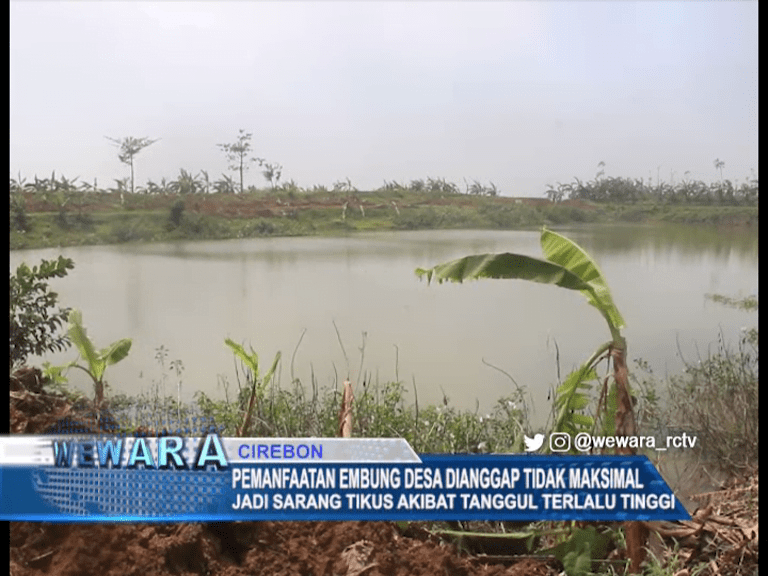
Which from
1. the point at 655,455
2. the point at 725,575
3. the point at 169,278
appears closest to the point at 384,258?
the point at 169,278

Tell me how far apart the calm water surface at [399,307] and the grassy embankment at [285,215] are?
5 cm

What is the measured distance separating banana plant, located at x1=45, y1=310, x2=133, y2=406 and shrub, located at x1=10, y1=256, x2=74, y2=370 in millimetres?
96

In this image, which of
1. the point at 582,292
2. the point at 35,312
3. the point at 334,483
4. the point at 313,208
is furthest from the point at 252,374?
the point at 582,292

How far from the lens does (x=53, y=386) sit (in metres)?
3.42

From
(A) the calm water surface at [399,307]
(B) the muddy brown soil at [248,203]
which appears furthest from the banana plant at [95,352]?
(B) the muddy brown soil at [248,203]

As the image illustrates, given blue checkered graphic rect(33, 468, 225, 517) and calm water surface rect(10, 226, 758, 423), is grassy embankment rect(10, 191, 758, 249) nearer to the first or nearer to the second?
calm water surface rect(10, 226, 758, 423)

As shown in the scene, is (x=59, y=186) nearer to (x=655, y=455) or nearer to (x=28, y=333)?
(x=28, y=333)

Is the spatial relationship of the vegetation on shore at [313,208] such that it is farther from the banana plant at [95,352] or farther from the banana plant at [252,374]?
the banana plant at [252,374]

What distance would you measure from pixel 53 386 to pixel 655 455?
8.11 feet

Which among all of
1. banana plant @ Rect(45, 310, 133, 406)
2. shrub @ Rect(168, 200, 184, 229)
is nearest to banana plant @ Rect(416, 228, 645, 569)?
shrub @ Rect(168, 200, 184, 229)

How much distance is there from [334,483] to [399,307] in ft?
2.45

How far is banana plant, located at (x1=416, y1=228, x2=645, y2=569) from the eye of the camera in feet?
9.12

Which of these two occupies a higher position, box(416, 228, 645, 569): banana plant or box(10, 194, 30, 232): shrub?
box(10, 194, 30, 232): shrub

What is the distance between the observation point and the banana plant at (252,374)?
3.13m
